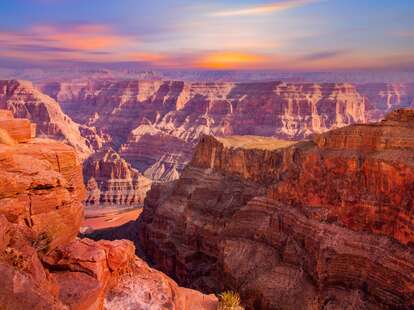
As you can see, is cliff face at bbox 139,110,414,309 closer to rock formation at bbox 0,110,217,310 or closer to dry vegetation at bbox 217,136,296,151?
dry vegetation at bbox 217,136,296,151

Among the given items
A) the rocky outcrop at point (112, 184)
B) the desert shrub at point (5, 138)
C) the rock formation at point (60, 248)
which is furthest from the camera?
the rocky outcrop at point (112, 184)

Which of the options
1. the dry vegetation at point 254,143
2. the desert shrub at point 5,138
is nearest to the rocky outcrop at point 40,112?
the dry vegetation at point 254,143

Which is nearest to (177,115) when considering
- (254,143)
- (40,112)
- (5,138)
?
(40,112)

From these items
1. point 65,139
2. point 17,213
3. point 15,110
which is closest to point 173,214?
point 17,213

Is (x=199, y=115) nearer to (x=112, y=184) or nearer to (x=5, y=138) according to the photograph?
(x=112, y=184)

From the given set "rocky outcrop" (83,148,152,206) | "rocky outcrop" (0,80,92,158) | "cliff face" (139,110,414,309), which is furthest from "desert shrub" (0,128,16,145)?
"rocky outcrop" (0,80,92,158)

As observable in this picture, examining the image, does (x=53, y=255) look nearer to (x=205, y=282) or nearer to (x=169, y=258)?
(x=205, y=282)

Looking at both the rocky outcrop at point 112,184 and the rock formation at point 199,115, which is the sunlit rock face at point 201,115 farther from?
the rocky outcrop at point 112,184
